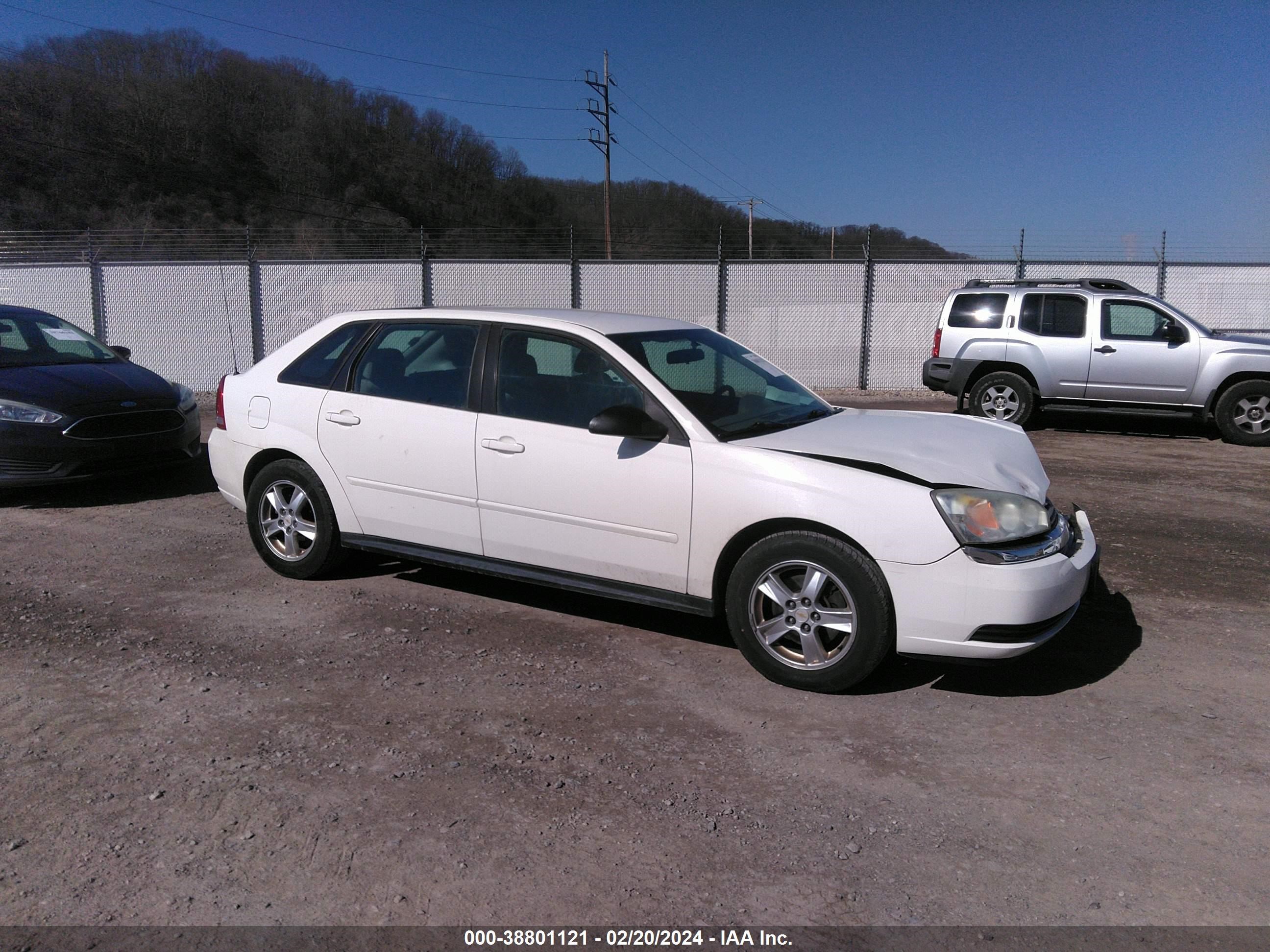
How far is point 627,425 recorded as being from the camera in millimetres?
4391

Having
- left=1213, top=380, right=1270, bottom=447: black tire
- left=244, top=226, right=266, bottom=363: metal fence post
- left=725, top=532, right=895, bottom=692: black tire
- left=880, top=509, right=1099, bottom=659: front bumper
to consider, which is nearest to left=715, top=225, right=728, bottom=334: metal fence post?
left=1213, top=380, right=1270, bottom=447: black tire

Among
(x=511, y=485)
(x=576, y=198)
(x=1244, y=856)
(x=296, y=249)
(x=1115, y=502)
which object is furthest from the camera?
(x=576, y=198)

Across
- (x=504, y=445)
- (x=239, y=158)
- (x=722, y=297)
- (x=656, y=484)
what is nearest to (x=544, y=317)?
(x=504, y=445)

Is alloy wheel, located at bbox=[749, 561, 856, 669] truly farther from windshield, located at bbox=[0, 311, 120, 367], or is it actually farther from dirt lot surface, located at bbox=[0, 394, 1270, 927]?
windshield, located at bbox=[0, 311, 120, 367]

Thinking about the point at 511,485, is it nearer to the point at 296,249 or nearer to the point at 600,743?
the point at 600,743

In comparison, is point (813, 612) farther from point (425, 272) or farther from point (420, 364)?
point (425, 272)

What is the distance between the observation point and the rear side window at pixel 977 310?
12.3 m

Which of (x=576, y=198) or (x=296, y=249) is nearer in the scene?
(x=296, y=249)

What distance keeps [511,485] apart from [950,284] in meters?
13.5

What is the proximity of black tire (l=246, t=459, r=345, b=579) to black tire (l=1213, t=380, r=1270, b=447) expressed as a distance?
1025 cm

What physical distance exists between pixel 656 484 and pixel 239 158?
60570mm

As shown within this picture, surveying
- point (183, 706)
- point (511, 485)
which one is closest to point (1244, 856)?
point (511, 485)

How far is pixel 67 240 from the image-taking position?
17500mm

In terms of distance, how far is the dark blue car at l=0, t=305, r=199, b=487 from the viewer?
7465 mm
